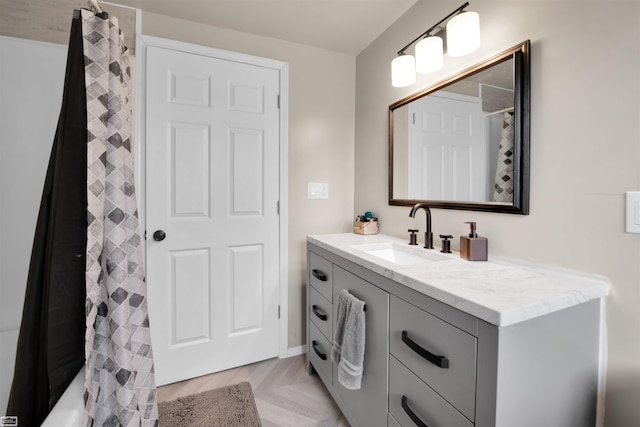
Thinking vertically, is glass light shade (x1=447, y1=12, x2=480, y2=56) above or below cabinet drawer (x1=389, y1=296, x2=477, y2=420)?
above

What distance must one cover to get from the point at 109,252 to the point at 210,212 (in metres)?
1.02

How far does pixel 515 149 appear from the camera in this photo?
115 cm

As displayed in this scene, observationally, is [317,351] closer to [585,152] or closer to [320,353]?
[320,353]

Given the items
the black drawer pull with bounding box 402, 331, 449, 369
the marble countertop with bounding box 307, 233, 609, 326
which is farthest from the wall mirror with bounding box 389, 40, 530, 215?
the black drawer pull with bounding box 402, 331, 449, 369

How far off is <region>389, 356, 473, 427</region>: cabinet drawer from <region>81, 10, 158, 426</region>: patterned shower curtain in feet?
2.80

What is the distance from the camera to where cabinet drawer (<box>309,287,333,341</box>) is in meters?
1.59

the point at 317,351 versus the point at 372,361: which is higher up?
the point at 372,361

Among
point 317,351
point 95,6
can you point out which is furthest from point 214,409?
→ point 95,6

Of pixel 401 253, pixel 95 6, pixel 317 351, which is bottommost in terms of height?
pixel 317 351

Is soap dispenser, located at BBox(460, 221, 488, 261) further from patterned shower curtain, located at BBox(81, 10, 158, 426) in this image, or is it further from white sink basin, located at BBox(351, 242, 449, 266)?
patterned shower curtain, located at BBox(81, 10, 158, 426)

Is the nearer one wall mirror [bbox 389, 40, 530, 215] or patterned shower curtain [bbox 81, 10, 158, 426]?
patterned shower curtain [bbox 81, 10, 158, 426]

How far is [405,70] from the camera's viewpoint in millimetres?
1638

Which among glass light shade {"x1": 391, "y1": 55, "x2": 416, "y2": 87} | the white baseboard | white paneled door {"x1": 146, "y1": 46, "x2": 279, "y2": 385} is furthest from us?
the white baseboard

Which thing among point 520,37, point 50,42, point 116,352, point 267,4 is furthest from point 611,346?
point 50,42
